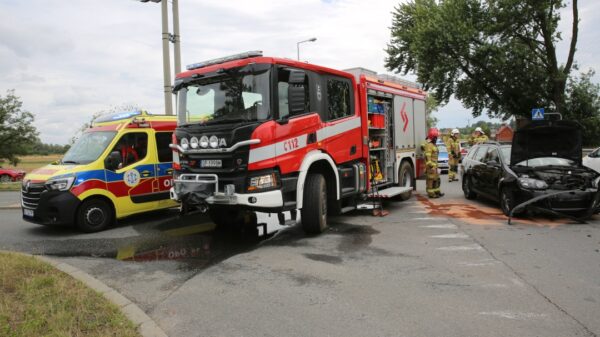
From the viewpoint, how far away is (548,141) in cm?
904

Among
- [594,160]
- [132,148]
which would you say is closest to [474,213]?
[132,148]

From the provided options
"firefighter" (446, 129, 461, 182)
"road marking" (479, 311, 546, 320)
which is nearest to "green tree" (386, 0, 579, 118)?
"firefighter" (446, 129, 461, 182)

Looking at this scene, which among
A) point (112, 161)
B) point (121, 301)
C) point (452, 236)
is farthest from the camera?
point (112, 161)

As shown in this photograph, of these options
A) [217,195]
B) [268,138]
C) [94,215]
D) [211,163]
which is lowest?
[94,215]

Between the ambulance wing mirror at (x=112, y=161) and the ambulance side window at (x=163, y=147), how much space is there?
3.01 ft

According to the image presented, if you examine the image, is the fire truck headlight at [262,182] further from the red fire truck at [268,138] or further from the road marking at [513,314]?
the road marking at [513,314]

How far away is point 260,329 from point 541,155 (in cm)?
762

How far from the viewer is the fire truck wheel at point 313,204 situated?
284 inches

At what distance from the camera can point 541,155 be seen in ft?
29.5

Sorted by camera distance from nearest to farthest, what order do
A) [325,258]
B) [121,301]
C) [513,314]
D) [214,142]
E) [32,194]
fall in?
[513,314], [121,301], [325,258], [214,142], [32,194]

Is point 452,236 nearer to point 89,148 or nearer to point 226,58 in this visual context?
point 226,58

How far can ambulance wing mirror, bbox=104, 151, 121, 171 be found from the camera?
8430mm

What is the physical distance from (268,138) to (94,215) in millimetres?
4128

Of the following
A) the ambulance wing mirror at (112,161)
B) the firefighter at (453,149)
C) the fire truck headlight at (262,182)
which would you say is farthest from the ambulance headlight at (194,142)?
the firefighter at (453,149)
